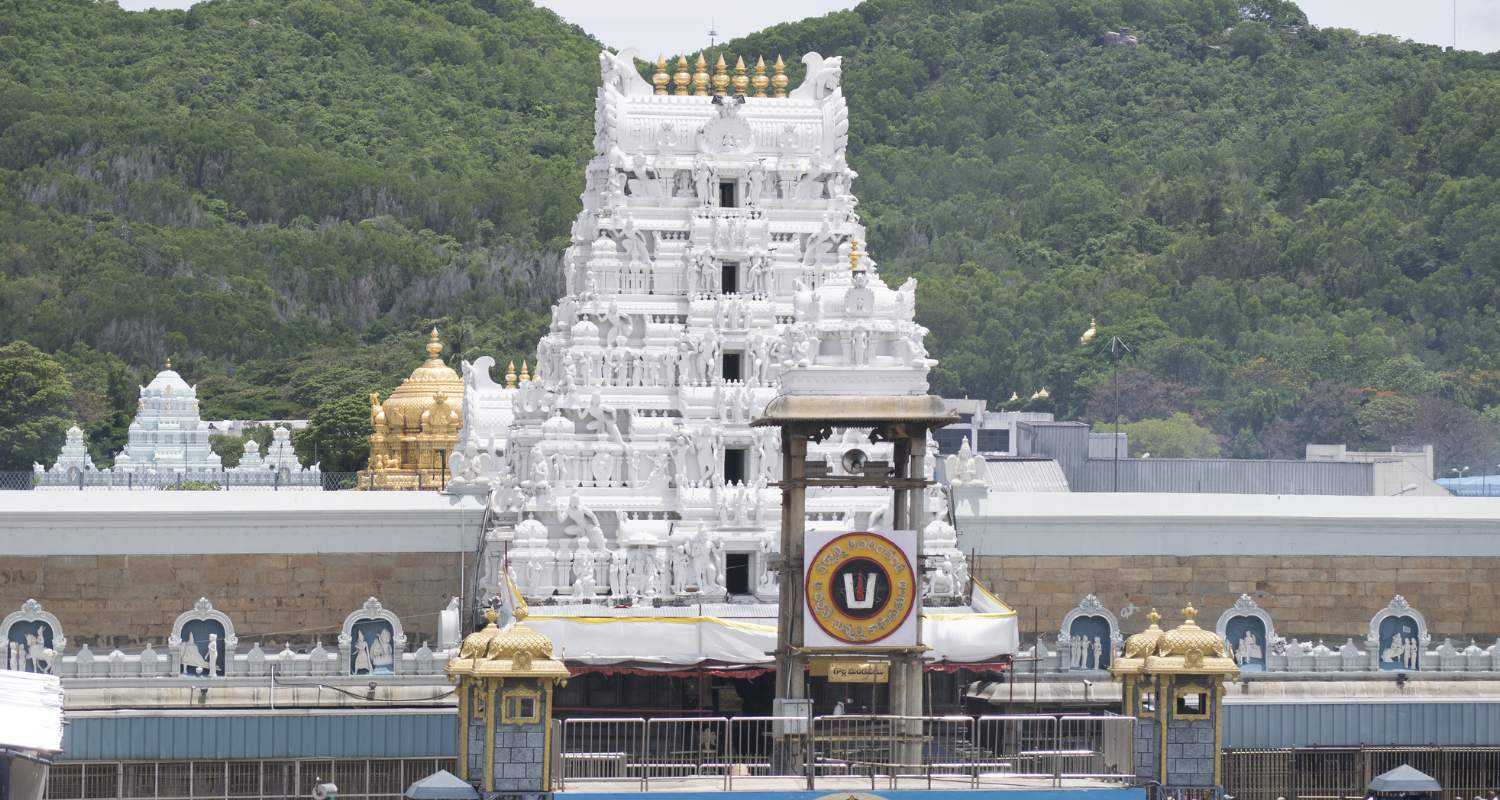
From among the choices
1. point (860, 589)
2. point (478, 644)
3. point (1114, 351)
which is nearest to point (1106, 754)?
point (860, 589)

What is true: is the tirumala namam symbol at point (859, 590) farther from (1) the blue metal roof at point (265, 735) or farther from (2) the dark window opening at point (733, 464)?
(2) the dark window opening at point (733, 464)

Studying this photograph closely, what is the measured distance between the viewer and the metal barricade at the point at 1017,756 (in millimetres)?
36562

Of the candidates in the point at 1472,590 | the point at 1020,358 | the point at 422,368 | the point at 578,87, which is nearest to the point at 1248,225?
the point at 1020,358

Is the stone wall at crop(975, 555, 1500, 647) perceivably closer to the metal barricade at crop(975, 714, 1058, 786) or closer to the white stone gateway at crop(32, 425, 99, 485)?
the metal barricade at crop(975, 714, 1058, 786)

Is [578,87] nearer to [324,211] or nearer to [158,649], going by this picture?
[324,211]

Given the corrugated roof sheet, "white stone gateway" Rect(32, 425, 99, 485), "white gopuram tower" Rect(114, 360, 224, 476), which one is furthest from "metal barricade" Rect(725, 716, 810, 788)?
"white gopuram tower" Rect(114, 360, 224, 476)

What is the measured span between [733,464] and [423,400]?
35186mm

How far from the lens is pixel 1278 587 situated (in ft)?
185

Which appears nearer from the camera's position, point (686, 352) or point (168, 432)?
point (686, 352)

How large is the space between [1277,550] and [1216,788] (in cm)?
2033

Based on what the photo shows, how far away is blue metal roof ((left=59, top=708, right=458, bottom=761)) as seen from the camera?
44906 millimetres

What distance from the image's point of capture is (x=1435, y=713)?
157 feet

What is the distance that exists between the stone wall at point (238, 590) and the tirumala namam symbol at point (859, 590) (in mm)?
17424

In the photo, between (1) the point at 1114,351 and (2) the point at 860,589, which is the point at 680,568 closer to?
(2) the point at 860,589
